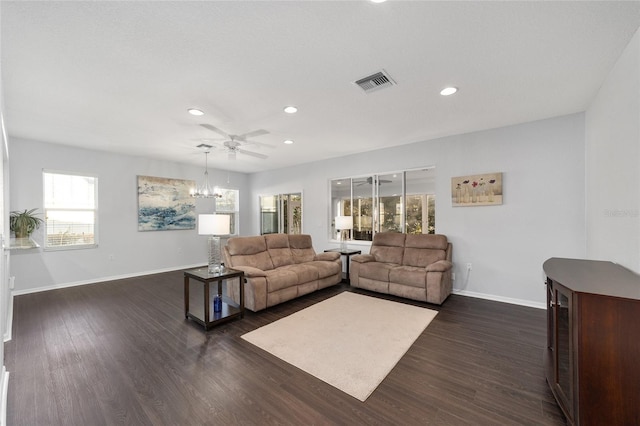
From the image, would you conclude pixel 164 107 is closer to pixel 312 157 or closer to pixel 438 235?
pixel 312 157

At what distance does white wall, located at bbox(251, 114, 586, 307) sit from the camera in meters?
3.54

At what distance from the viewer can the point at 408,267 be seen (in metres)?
4.43

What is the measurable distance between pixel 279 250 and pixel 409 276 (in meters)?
2.28

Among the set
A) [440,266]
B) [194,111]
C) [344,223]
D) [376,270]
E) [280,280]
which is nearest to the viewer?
[194,111]

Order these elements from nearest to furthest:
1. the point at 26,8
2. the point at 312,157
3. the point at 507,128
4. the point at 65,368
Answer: the point at 26,8, the point at 65,368, the point at 507,128, the point at 312,157

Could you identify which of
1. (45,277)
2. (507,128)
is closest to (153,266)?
(45,277)

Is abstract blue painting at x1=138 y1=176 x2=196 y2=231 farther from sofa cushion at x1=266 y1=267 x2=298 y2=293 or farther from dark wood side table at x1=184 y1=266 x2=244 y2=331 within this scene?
sofa cushion at x1=266 y1=267 x2=298 y2=293

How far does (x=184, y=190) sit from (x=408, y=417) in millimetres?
6602

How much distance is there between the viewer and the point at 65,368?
2309 mm

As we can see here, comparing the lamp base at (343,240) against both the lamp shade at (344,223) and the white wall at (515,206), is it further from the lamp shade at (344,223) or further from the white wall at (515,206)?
the white wall at (515,206)

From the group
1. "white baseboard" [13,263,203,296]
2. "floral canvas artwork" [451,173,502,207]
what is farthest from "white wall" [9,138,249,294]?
"floral canvas artwork" [451,173,502,207]

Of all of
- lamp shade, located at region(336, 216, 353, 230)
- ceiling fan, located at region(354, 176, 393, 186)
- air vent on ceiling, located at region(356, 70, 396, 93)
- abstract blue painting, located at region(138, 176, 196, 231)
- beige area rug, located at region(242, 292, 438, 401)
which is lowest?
beige area rug, located at region(242, 292, 438, 401)

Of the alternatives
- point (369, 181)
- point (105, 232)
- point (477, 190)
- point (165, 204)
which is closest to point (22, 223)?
point (105, 232)

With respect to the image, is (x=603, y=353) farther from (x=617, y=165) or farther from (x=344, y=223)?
(x=344, y=223)
